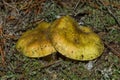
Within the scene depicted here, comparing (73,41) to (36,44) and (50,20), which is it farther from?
(50,20)

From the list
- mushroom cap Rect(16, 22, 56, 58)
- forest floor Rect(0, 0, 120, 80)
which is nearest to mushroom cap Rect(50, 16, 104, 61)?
mushroom cap Rect(16, 22, 56, 58)

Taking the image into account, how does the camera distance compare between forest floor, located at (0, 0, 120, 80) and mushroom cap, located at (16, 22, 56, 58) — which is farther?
forest floor, located at (0, 0, 120, 80)

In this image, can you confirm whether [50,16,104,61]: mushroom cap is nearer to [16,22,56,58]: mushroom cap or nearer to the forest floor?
[16,22,56,58]: mushroom cap

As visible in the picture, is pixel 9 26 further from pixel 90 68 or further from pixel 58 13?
pixel 90 68

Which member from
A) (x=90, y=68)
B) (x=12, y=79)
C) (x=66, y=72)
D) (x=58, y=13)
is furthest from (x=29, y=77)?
(x=58, y=13)

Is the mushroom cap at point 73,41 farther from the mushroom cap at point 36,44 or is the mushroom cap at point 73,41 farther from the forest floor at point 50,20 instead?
the forest floor at point 50,20
